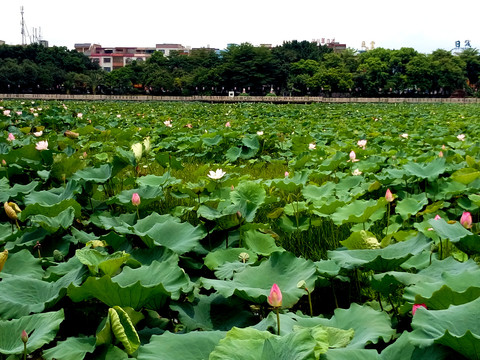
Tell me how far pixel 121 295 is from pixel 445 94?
180ft

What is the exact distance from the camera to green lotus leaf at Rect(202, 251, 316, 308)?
1.05m

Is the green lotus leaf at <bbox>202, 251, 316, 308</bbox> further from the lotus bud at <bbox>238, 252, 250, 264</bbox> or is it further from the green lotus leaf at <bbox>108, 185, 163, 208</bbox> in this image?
the green lotus leaf at <bbox>108, 185, 163, 208</bbox>

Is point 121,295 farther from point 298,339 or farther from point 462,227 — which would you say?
point 462,227

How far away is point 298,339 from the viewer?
68 cm

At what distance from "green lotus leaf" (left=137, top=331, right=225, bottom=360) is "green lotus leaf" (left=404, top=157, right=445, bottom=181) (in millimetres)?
1736

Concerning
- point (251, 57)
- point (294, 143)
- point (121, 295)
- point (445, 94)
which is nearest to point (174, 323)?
point (121, 295)

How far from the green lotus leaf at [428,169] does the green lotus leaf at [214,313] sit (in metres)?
1.43

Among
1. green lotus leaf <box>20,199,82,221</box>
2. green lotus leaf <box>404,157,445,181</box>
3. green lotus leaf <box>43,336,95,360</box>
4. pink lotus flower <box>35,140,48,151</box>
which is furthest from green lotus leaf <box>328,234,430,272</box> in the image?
pink lotus flower <box>35,140,48,151</box>

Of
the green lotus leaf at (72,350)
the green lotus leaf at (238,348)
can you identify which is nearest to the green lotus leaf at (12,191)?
the green lotus leaf at (72,350)

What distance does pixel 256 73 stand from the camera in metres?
50.3

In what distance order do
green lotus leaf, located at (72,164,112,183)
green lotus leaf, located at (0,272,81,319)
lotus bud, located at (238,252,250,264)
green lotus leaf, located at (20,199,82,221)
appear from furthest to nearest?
green lotus leaf, located at (72,164,112,183)
green lotus leaf, located at (20,199,82,221)
lotus bud, located at (238,252,250,264)
green lotus leaf, located at (0,272,81,319)

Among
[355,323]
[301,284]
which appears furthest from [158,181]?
[355,323]

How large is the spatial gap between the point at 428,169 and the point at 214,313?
161 centimetres

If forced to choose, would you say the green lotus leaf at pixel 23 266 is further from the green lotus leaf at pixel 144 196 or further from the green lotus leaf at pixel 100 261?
the green lotus leaf at pixel 144 196
